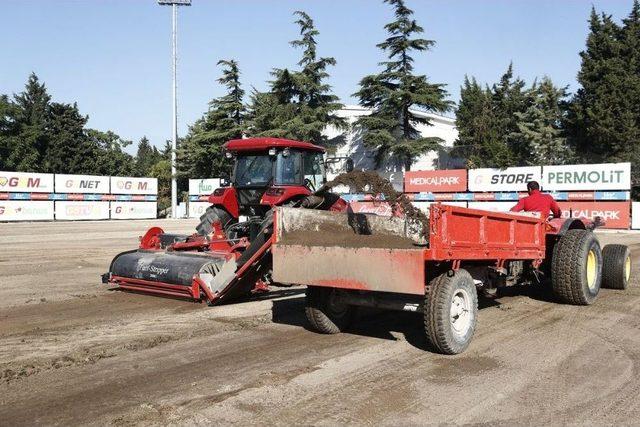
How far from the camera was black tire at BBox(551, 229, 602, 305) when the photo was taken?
7.61 m

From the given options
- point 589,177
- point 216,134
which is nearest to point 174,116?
point 216,134

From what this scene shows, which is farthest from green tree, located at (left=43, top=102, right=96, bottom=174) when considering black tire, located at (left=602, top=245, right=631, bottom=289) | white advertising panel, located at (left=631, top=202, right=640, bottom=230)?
black tire, located at (left=602, top=245, right=631, bottom=289)

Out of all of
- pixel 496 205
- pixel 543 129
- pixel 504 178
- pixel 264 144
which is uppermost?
pixel 543 129

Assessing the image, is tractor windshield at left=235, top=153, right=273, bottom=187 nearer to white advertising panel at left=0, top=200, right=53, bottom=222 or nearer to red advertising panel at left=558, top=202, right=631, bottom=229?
red advertising panel at left=558, top=202, right=631, bottom=229

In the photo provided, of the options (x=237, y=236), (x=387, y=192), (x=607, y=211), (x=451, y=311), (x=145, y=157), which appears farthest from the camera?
(x=145, y=157)

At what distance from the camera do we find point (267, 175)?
9.59 metres

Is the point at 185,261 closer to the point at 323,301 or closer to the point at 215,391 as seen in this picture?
the point at 323,301

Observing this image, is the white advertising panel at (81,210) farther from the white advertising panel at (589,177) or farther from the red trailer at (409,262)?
the red trailer at (409,262)

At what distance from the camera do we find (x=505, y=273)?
263 inches

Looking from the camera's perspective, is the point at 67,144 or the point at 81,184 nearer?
the point at 81,184

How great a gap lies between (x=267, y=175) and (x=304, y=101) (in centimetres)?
3127

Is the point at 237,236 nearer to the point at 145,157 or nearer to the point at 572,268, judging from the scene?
the point at 572,268

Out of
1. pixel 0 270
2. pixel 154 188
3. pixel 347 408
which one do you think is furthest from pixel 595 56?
pixel 347 408

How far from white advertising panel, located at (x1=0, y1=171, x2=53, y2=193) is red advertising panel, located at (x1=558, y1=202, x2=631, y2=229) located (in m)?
28.8
